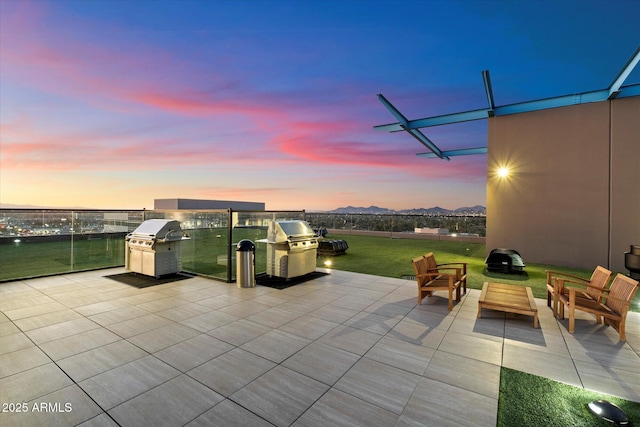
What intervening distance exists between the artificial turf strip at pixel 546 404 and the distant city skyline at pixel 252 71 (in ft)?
22.7

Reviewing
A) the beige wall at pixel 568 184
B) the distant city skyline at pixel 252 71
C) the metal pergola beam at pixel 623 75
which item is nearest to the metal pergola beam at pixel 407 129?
the distant city skyline at pixel 252 71

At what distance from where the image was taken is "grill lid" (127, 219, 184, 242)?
266 inches

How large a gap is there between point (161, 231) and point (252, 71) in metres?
6.57

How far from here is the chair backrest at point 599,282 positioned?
4391 mm

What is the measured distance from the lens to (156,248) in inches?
268

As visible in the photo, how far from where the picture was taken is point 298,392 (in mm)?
2600

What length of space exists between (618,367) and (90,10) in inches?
473

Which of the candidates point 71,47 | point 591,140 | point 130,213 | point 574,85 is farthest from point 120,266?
point 574,85

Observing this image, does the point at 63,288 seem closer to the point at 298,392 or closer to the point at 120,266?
the point at 120,266

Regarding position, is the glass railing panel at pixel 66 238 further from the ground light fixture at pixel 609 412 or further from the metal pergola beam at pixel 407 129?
the ground light fixture at pixel 609 412

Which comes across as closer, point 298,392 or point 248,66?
point 298,392

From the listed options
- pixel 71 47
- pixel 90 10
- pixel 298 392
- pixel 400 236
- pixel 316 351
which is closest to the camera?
pixel 298 392

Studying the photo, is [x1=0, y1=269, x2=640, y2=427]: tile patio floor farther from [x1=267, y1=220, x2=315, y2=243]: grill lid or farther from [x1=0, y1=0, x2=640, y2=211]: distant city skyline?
[x1=0, y1=0, x2=640, y2=211]: distant city skyline

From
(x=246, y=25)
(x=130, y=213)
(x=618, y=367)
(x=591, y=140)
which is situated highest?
(x=246, y=25)
